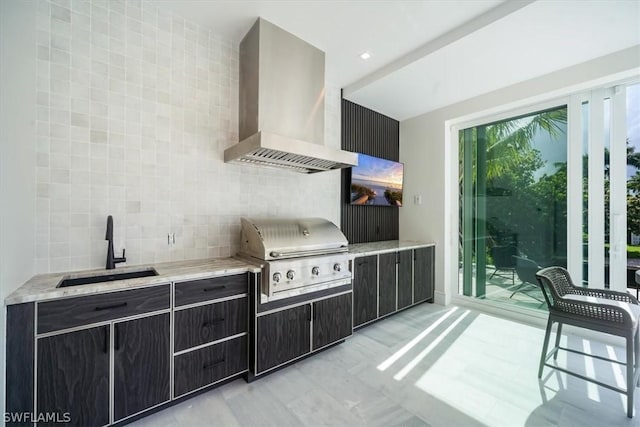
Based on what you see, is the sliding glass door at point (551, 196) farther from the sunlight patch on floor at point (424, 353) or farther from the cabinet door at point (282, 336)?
the cabinet door at point (282, 336)

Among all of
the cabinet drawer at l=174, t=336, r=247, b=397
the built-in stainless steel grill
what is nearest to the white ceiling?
the built-in stainless steel grill

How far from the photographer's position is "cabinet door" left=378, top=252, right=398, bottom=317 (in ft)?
9.73

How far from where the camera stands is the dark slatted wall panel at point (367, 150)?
3463 mm

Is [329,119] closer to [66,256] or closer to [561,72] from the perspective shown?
[561,72]

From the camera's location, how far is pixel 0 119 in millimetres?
1208

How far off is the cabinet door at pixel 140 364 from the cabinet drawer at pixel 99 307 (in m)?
0.07

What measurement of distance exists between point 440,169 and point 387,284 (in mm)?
1861

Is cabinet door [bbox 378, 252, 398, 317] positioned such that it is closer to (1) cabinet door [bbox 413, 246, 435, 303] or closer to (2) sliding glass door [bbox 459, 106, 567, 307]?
(1) cabinet door [bbox 413, 246, 435, 303]

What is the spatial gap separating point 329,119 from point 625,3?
2.54m

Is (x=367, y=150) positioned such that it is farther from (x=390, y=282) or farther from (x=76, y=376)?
(x=76, y=376)

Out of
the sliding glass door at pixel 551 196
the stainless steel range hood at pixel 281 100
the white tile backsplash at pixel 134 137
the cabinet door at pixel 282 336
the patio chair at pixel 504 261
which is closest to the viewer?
the white tile backsplash at pixel 134 137

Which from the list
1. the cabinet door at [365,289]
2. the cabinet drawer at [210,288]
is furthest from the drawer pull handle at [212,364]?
the cabinet door at [365,289]

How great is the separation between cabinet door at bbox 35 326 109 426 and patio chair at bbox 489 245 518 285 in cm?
404

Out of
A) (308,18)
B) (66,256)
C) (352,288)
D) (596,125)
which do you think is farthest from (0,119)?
(596,125)
